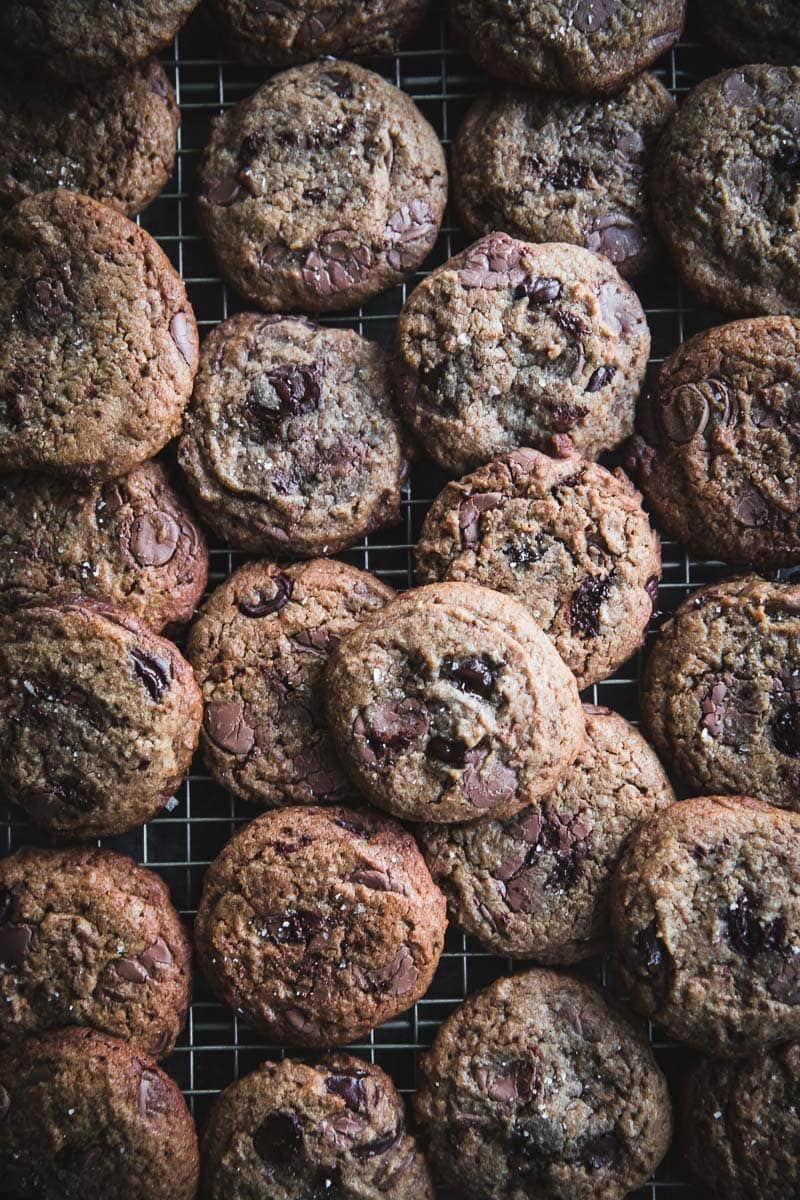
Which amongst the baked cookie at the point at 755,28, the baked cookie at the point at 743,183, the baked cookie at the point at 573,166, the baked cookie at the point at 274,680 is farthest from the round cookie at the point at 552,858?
the baked cookie at the point at 755,28

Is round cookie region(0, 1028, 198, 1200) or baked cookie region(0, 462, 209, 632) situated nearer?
round cookie region(0, 1028, 198, 1200)

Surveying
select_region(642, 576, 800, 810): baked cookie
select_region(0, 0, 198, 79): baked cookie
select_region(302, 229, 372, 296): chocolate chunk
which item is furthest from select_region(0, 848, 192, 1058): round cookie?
select_region(0, 0, 198, 79): baked cookie

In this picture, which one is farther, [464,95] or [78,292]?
[464,95]

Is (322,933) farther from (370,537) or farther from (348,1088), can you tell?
(370,537)

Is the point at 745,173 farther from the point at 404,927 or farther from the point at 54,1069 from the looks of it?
the point at 54,1069

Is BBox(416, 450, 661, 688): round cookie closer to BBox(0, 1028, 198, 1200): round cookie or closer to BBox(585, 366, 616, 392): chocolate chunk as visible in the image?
BBox(585, 366, 616, 392): chocolate chunk

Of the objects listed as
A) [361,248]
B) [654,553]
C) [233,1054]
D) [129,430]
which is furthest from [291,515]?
[233,1054]
